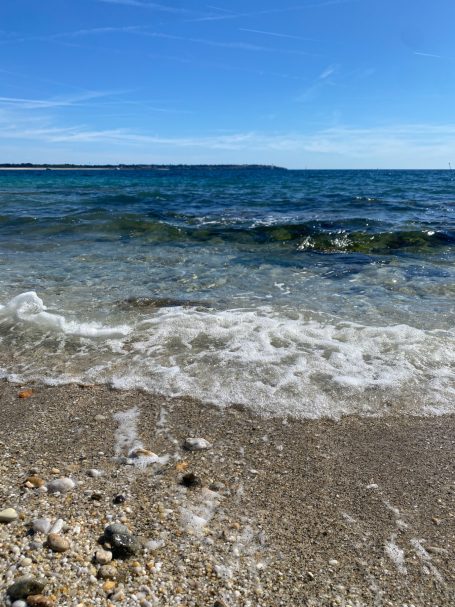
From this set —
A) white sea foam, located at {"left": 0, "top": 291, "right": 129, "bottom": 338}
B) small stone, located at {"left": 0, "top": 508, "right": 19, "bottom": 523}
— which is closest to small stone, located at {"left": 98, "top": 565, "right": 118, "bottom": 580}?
small stone, located at {"left": 0, "top": 508, "right": 19, "bottom": 523}

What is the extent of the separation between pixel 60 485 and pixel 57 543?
58 cm

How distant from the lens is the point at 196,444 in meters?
3.57

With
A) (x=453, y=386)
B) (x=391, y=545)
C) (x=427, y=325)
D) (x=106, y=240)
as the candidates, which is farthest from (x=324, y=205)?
(x=391, y=545)

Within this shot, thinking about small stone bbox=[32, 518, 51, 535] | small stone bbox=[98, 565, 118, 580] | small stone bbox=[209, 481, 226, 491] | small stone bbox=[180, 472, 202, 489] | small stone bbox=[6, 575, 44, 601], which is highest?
small stone bbox=[6, 575, 44, 601]

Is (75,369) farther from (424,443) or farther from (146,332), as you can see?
(424,443)

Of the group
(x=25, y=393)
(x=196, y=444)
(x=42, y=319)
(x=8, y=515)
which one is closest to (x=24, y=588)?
(x=8, y=515)

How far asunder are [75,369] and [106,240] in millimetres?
8551

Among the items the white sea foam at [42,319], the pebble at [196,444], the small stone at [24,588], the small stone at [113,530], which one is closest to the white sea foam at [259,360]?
the white sea foam at [42,319]

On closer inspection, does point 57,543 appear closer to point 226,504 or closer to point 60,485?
point 60,485

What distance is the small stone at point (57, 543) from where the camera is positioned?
95.7 inches

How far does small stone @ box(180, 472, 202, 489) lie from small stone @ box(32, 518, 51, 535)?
867 millimetres

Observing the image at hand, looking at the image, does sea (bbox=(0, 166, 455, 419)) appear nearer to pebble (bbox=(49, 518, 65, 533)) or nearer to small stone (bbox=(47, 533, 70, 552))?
pebble (bbox=(49, 518, 65, 533))

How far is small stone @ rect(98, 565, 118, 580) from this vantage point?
2309 mm

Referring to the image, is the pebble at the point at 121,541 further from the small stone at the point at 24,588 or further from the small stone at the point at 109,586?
the small stone at the point at 24,588
